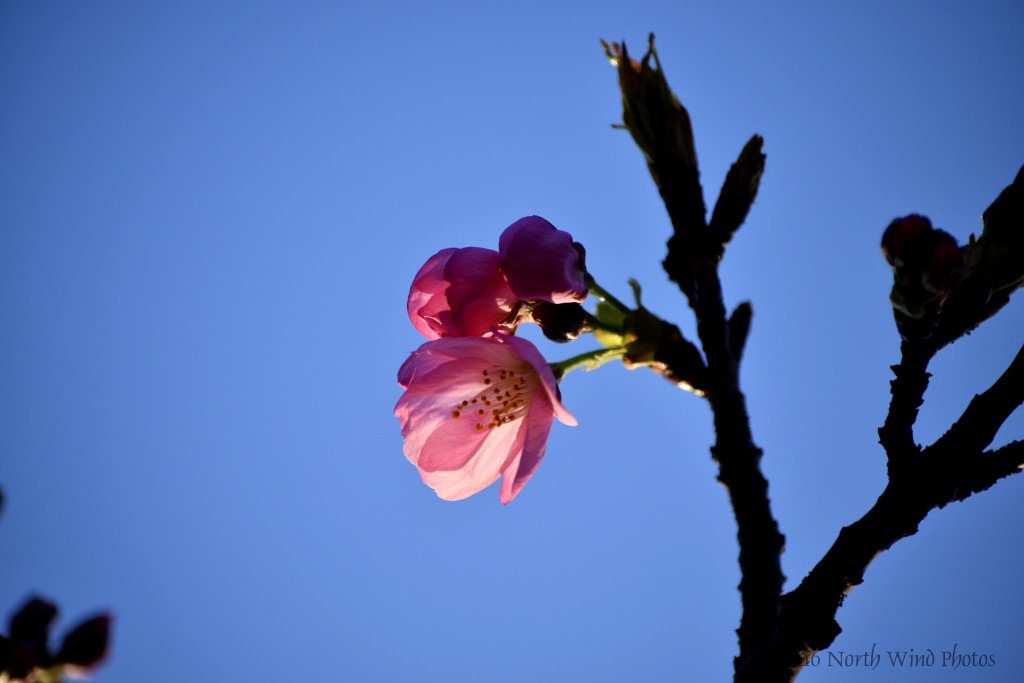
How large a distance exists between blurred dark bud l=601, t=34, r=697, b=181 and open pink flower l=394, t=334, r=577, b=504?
17.4 inches

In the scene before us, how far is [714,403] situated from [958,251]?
402 millimetres

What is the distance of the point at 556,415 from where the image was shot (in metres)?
1.23

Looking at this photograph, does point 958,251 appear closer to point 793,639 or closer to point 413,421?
point 793,639

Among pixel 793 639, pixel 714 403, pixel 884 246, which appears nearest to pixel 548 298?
pixel 714 403

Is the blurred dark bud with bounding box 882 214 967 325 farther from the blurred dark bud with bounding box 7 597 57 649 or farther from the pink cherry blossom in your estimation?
Answer: the blurred dark bud with bounding box 7 597 57 649

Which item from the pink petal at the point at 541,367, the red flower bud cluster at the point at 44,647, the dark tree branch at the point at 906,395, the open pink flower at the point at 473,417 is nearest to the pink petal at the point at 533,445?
the open pink flower at the point at 473,417

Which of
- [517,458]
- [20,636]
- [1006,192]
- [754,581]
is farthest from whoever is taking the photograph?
[517,458]

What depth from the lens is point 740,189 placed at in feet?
4.00

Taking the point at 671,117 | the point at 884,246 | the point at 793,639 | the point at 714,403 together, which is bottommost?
the point at 793,639

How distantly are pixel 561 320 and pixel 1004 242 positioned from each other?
73 cm

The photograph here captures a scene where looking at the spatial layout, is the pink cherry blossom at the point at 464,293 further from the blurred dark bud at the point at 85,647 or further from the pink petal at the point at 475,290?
the blurred dark bud at the point at 85,647

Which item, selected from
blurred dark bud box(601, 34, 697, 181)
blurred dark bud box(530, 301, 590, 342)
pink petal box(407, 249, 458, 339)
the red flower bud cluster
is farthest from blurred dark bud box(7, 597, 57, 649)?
blurred dark bud box(601, 34, 697, 181)

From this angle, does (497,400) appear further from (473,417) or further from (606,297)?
(606,297)

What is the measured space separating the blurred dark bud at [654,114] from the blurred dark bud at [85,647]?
1079 mm
